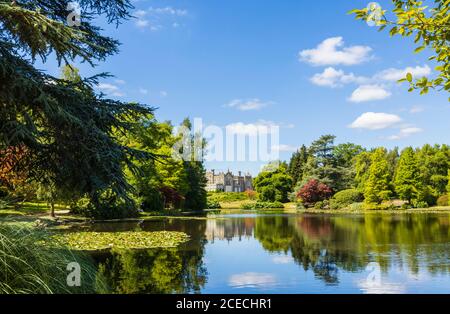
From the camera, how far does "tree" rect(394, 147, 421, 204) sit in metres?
37.1

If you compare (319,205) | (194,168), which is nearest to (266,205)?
(319,205)

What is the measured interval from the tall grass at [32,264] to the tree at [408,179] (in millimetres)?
37322

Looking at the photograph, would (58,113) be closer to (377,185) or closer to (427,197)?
(377,185)

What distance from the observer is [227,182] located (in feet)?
299

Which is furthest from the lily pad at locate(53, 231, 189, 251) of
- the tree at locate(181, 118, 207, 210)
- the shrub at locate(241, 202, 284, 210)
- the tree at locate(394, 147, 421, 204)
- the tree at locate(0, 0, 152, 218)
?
the shrub at locate(241, 202, 284, 210)

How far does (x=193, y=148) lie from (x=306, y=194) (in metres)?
13.0

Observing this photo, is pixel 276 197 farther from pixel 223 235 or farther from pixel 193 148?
pixel 223 235

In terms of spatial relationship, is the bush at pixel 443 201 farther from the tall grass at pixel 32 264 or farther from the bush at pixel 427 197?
the tall grass at pixel 32 264

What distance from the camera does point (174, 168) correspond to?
102 ft

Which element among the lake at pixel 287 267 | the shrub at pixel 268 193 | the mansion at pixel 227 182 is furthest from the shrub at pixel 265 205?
the mansion at pixel 227 182

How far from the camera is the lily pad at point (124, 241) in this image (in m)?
11.5

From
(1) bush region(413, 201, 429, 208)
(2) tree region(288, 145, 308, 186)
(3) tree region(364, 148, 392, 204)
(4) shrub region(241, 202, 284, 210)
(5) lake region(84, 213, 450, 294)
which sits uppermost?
(2) tree region(288, 145, 308, 186)

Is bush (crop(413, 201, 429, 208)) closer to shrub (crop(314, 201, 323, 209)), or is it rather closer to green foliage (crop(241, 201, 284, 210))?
shrub (crop(314, 201, 323, 209))

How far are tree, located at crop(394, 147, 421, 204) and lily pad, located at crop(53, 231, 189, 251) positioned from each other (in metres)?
29.2
